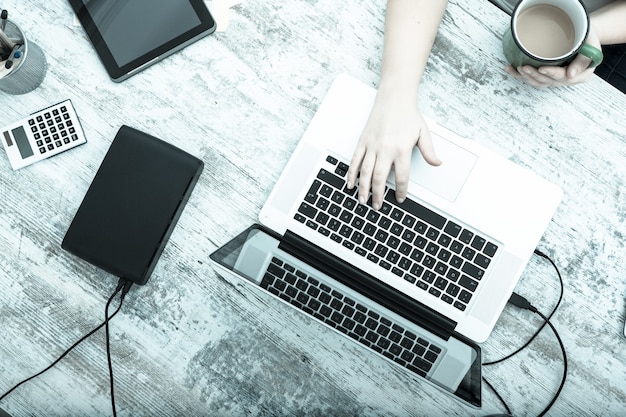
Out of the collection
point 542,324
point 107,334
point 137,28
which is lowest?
point 107,334

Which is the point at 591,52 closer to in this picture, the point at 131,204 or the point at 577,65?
the point at 577,65

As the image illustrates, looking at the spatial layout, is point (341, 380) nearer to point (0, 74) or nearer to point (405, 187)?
point (405, 187)

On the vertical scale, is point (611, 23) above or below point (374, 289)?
above

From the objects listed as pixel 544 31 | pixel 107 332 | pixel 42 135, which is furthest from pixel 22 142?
pixel 544 31

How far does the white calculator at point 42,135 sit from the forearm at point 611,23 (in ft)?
2.79

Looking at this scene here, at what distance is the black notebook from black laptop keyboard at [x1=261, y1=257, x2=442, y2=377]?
18cm

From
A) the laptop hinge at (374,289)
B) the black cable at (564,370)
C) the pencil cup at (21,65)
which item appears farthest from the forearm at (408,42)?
the pencil cup at (21,65)

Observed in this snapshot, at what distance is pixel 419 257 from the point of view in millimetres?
709

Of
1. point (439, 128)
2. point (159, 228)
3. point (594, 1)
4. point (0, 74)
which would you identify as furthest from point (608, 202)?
point (0, 74)

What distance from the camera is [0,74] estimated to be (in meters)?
0.72

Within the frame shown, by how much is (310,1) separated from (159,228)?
43 centimetres

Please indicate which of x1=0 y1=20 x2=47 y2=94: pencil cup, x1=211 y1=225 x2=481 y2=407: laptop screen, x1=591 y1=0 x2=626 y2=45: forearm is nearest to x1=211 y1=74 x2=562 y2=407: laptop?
x1=211 y1=225 x2=481 y2=407: laptop screen

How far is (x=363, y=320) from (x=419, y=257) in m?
0.12

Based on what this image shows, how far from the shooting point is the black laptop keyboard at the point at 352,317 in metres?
0.71
